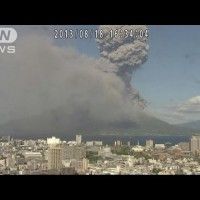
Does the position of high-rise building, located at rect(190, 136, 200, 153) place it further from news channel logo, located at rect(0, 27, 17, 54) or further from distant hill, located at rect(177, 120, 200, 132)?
news channel logo, located at rect(0, 27, 17, 54)

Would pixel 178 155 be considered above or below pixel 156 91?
below

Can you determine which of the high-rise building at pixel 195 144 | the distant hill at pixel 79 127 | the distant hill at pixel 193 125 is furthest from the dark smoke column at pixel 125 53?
the high-rise building at pixel 195 144

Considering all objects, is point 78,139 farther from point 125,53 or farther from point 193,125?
point 193,125

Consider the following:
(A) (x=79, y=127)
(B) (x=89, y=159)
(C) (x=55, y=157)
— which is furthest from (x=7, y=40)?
(B) (x=89, y=159)

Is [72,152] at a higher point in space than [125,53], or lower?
lower

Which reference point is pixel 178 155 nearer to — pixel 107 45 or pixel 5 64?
pixel 107 45
